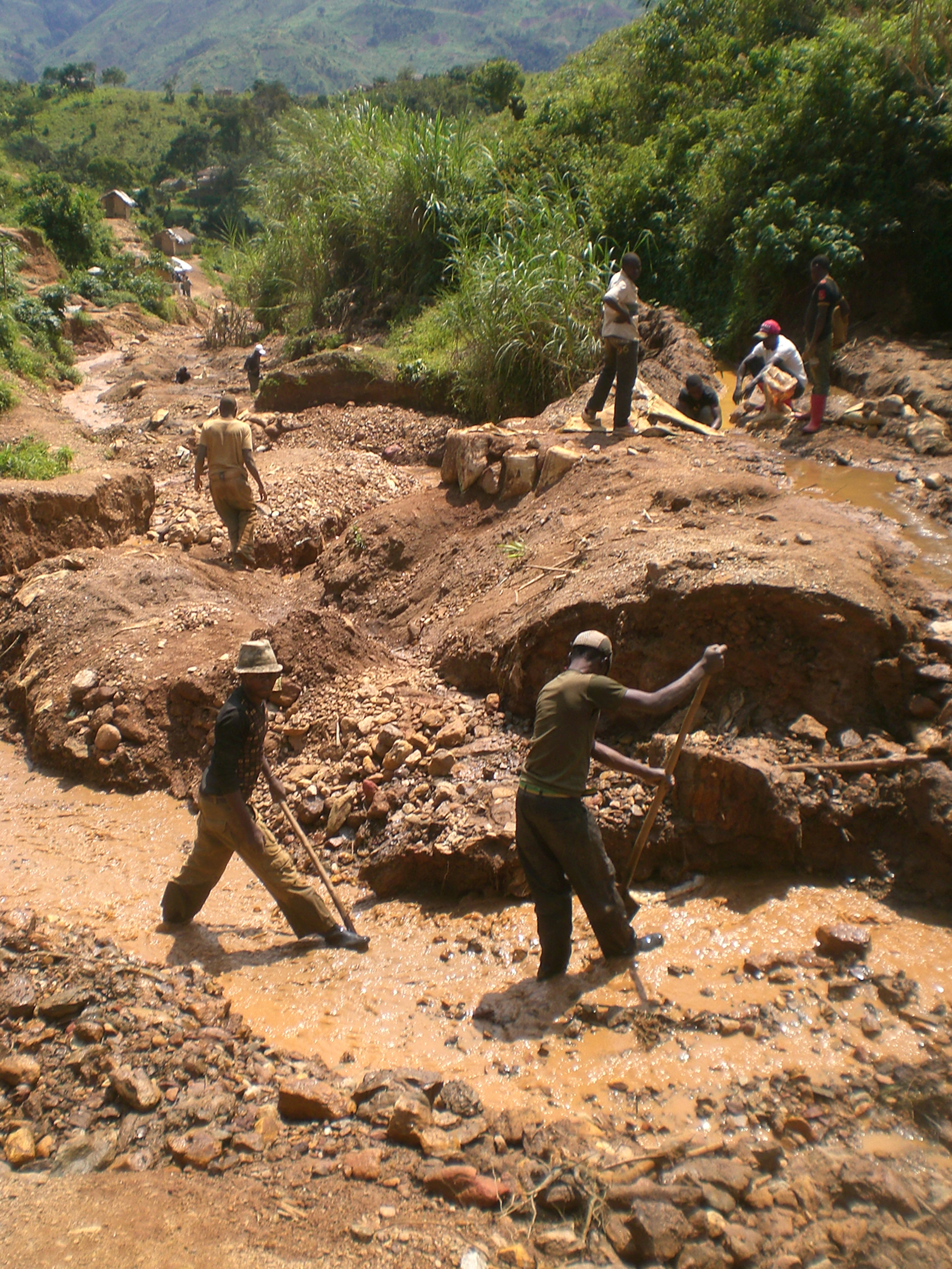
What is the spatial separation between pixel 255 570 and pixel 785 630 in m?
5.46

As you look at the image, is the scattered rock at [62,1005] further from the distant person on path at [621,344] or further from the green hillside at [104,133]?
the green hillside at [104,133]

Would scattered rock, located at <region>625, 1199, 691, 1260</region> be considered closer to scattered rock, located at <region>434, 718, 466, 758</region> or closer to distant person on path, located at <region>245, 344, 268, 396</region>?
scattered rock, located at <region>434, 718, 466, 758</region>

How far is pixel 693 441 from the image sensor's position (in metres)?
7.36

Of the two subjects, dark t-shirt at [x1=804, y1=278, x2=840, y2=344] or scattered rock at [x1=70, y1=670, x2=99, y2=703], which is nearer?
scattered rock at [x1=70, y1=670, x2=99, y2=703]

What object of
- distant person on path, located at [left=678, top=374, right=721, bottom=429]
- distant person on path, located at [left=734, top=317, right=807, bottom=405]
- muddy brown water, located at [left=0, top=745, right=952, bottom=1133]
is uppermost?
distant person on path, located at [left=734, top=317, right=807, bottom=405]

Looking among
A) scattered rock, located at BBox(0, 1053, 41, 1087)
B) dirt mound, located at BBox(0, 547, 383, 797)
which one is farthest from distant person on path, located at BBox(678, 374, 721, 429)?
scattered rock, located at BBox(0, 1053, 41, 1087)

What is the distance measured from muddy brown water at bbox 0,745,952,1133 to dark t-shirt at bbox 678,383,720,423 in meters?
5.78

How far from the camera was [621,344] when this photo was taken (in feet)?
22.4

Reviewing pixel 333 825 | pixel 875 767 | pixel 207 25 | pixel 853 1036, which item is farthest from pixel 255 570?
pixel 207 25

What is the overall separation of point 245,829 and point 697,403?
Result: 654 cm

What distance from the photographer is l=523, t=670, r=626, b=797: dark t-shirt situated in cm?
320

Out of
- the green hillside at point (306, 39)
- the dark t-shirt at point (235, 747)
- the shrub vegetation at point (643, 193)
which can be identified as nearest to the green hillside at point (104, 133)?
the shrub vegetation at point (643, 193)

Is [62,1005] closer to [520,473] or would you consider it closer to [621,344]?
[520,473]

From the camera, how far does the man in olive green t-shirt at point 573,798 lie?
3.21m
